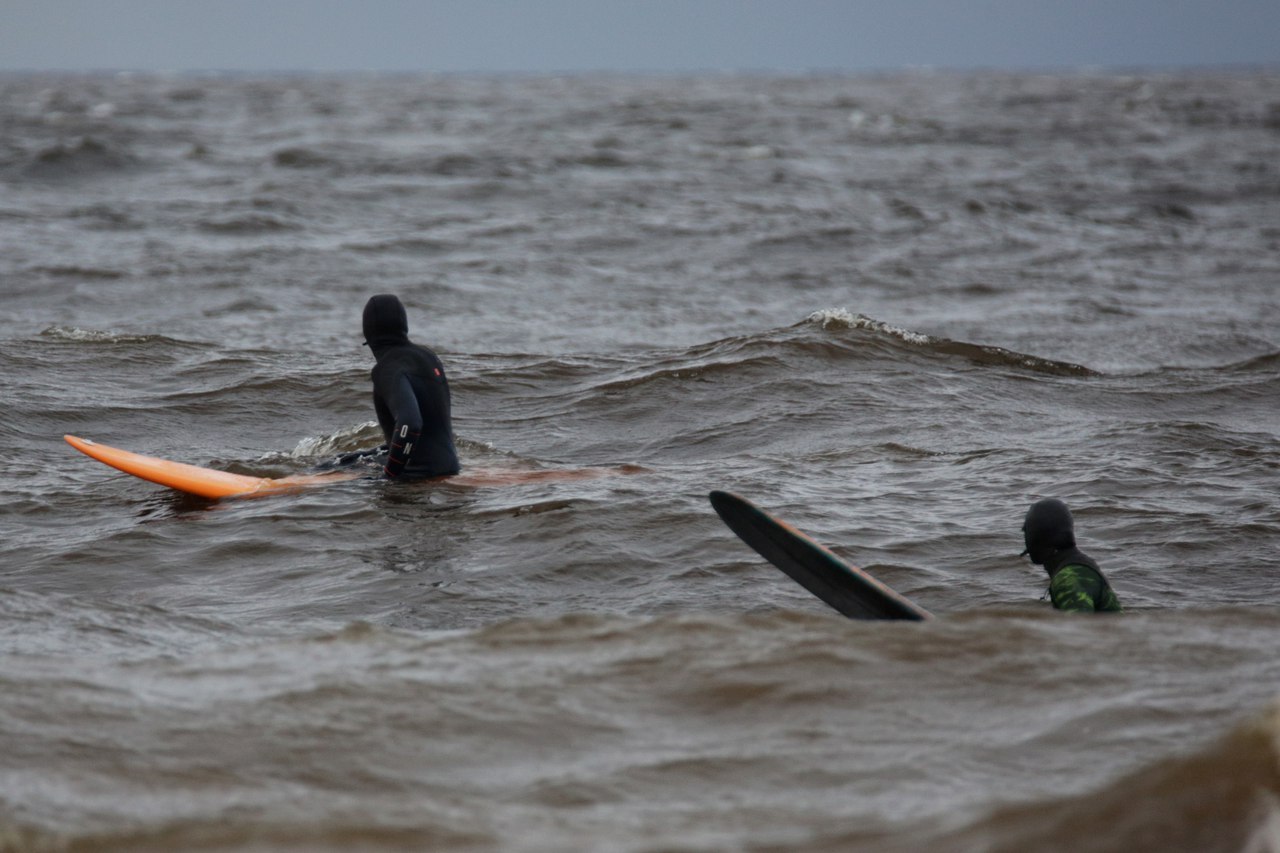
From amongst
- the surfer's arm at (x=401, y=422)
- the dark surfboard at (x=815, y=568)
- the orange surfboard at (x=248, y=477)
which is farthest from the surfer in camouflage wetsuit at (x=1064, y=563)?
the surfer's arm at (x=401, y=422)

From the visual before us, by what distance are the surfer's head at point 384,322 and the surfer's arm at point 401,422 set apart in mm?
339

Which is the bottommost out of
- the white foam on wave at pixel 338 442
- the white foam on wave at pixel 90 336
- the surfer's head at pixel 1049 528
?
the white foam on wave at pixel 338 442

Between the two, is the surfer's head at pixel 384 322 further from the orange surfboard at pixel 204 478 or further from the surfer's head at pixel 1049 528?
the surfer's head at pixel 1049 528

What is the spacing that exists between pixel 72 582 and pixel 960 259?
16579 millimetres

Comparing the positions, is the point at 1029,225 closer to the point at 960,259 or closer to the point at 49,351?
the point at 960,259

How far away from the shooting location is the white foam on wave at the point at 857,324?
48.4 ft

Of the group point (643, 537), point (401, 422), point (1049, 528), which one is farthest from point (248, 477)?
point (1049, 528)

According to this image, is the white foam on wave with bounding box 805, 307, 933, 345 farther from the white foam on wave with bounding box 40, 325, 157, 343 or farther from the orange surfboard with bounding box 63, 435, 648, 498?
the white foam on wave with bounding box 40, 325, 157, 343

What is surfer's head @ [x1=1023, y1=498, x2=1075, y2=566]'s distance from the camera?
21.0ft

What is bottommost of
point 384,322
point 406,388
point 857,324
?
point 857,324

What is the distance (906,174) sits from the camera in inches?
1312

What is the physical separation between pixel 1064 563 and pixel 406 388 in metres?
4.69

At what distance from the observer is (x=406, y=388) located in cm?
932

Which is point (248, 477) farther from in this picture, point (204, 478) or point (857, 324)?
point (857, 324)
